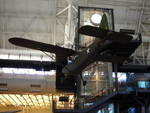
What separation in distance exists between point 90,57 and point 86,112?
6.91 m

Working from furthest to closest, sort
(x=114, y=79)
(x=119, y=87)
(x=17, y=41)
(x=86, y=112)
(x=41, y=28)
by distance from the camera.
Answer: (x=41, y=28)
(x=114, y=79)
(x=119, y=87)
(x=86, y=112)
(x=17, y=41)

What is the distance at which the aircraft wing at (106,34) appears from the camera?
45.8 ft

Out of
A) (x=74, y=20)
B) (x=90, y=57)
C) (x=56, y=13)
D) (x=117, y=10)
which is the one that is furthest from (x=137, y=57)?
(x=90, y=57)

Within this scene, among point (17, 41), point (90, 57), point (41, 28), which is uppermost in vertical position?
point (41, 28)

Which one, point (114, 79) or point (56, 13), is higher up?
point (56, 13)

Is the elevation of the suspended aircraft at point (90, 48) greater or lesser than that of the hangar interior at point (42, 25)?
lesser

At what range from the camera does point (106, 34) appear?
49.4 feet

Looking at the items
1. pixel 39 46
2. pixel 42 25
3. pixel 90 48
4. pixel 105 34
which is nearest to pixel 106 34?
pixel 105 34

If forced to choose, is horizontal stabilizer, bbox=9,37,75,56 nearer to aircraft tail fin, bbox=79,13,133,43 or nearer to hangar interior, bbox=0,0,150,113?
aircraft tail fin, bbox=79,13,133,43

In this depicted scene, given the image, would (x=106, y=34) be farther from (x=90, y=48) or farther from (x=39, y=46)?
(x=39, y=46)

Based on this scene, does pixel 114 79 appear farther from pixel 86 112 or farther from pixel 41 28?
pixel 41 28

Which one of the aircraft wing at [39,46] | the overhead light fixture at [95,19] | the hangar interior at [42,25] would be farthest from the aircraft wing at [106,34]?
the hangar interior at [42,25]

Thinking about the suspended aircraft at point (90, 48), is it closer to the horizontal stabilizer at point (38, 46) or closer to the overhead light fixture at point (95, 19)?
the horizontal stabilizer at point (38, 46)

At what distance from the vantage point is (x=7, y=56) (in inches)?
1393
